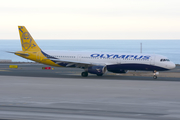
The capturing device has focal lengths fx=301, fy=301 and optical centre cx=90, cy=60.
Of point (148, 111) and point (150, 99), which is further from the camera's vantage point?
point (150, 99)

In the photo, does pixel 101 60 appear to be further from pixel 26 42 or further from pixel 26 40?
pixel 26 40

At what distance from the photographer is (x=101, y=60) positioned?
155ft

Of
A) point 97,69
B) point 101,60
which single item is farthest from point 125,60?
point 97,69

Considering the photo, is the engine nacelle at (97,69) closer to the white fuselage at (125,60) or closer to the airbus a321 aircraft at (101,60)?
the airbus a321 aircraft at (101,60)

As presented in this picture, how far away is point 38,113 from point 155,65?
3084 centimetres

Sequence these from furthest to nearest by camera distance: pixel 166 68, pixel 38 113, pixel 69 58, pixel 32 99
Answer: pixel 69 58 → pixel 166 68 → pixel 32 99 → pixel 38 113

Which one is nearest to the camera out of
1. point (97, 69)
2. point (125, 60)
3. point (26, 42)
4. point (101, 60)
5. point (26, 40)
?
point (97, 69)

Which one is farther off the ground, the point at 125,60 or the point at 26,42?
the point at 26,42

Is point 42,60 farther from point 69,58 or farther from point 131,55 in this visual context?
point 131,55

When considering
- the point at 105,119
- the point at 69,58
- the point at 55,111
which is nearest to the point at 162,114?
the point at 105,119

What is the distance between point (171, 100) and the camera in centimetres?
2275

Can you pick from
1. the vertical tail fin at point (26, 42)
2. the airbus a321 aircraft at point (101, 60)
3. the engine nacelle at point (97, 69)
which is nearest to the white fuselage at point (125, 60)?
the airbus a321 aircraft at point (101, 60)

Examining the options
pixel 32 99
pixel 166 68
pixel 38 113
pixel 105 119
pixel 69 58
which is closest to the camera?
pixel 105 119

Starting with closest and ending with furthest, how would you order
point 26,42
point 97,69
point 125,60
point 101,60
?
point 97,69
point 125,60
point 101,60
point 26,42
